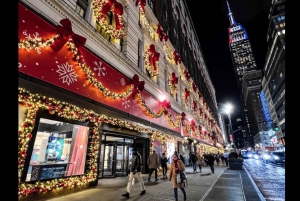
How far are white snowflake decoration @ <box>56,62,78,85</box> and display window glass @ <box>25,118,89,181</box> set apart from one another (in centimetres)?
196

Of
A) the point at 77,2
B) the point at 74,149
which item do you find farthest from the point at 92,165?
the point at 77,2

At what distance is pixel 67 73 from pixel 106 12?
575cm

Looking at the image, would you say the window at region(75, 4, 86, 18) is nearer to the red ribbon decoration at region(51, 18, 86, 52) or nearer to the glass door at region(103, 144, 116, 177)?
the red ribbon decoration at region(51, 18, 86, 52)

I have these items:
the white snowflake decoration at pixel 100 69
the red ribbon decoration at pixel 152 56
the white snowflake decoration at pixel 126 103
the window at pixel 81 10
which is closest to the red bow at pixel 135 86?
the white snowflake decoration at pixel 126 103

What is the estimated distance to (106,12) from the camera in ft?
35.9

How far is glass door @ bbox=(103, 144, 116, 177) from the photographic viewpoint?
12084 mm

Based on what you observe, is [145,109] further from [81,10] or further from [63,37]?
[81,10]

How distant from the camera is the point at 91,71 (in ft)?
28.6

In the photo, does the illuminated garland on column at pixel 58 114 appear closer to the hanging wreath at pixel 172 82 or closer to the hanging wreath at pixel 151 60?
the hanging wreath at pixel 151 60

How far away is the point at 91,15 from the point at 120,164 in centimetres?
1088

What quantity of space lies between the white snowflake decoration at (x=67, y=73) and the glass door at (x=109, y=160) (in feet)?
20.0

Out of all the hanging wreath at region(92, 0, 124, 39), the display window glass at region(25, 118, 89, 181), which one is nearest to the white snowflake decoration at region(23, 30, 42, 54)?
the display window glass at region(25, 118, 89, 181)
